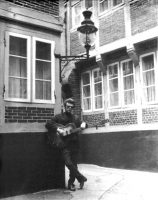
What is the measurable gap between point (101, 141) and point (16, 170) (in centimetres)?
515

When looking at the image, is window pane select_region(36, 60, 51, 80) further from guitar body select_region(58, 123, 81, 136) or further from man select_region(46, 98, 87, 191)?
guitar body select_region(58, 123, 81, 136)

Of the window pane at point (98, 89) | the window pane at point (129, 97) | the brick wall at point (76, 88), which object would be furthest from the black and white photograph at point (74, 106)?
the brick wall at point (76, 88)

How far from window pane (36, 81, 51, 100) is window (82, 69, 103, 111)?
15.0 feet

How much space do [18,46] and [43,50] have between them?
0.63 meters

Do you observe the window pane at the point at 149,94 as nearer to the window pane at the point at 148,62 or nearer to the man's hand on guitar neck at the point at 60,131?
the window pane at the point at 148,62

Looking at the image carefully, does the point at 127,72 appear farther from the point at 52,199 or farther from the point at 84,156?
the point at 52,199

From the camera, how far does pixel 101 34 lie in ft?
35.6

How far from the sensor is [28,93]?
6527 mm

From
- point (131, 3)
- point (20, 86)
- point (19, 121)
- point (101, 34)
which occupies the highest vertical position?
point (131, 3)

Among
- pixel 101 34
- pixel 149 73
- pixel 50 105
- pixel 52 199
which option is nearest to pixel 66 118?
pixel 50 105

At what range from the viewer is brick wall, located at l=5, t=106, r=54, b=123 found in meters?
6.22

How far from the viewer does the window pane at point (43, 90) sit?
6755 mm

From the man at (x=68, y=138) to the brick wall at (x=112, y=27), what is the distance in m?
4.55

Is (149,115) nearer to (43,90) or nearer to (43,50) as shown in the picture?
(43,90)
